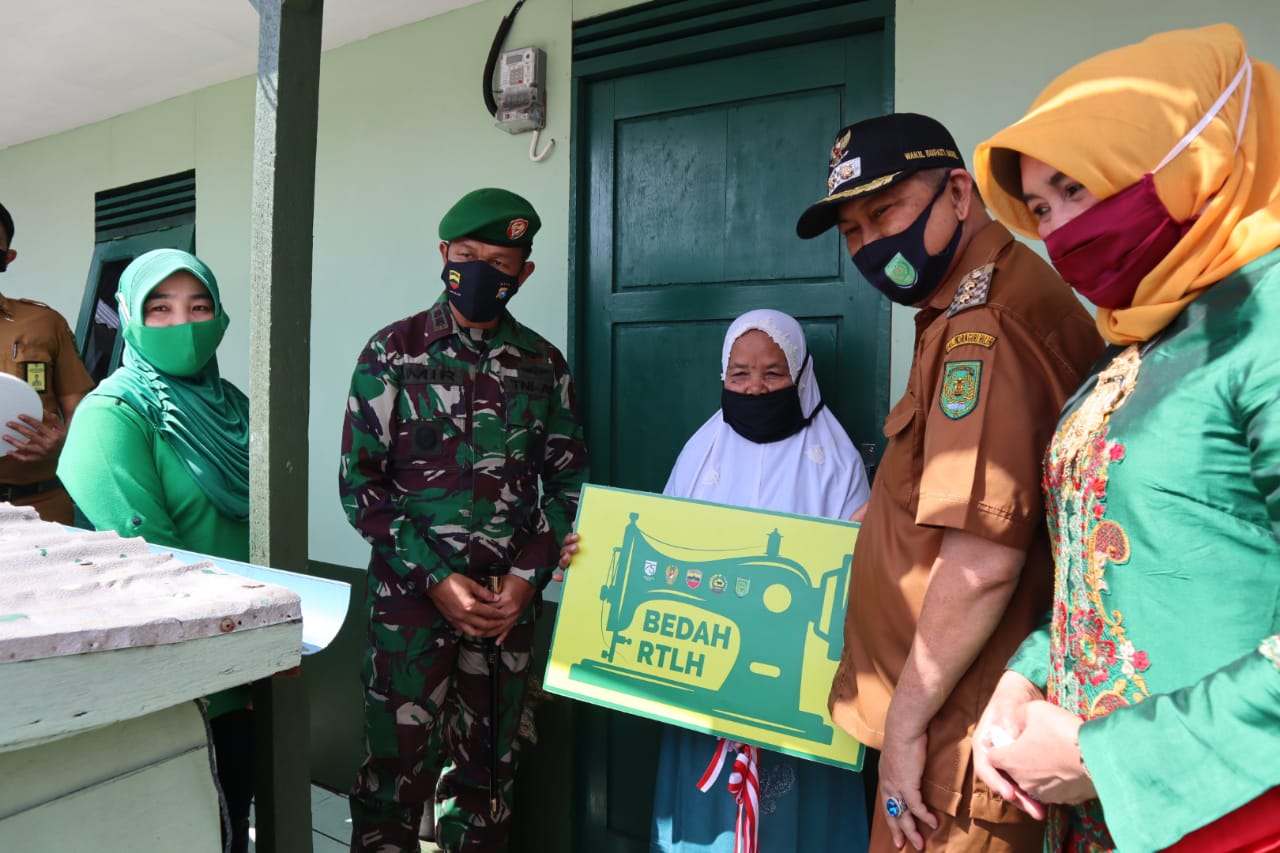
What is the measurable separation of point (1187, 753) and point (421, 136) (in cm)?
321

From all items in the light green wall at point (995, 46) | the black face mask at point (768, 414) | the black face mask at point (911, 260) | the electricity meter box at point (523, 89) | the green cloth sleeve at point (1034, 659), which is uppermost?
the electricity meter box at point (523, 89)

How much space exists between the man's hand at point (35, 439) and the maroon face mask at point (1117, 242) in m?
2.96

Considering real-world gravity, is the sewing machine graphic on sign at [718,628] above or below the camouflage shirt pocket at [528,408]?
below

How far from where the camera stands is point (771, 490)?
2094mm

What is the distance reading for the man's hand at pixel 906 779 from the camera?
1227 millimetres

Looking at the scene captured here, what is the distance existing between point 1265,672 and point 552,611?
2.25 meters

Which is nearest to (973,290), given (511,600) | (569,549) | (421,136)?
(569,549)

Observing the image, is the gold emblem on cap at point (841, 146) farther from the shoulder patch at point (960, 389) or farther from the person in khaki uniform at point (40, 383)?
the person in khaki uniform at point (40, 383)

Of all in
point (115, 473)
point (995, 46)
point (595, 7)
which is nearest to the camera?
point (115, 473)

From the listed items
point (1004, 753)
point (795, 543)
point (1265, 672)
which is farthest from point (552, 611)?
point (1265, 672)

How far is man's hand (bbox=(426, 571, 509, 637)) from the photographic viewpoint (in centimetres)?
212

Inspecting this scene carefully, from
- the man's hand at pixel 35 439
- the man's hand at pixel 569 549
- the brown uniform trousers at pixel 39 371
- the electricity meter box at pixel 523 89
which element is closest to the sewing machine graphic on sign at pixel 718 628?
the man's hand at pixel 569 549

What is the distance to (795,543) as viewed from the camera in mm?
1768

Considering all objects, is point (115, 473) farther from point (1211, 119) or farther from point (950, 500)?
point (1211, 119)
